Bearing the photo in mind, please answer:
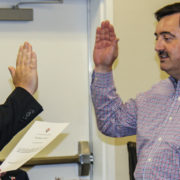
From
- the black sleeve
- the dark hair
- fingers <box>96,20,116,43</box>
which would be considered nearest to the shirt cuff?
fingers <box>96,20,116,43</box>

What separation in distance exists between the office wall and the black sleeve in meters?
→ 0.96

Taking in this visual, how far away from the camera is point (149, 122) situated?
5.21 ft

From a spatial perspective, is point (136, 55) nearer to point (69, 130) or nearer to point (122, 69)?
point (122, 69)

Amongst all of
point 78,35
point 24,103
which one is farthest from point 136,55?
point 24,103

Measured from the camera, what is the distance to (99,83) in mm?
1699

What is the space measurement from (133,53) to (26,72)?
1.01 meters

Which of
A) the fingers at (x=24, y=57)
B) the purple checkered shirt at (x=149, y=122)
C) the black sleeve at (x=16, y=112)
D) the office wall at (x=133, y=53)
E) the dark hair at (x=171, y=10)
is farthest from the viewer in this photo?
the office wall at (x=133, y=53)

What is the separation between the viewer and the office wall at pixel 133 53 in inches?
85.5

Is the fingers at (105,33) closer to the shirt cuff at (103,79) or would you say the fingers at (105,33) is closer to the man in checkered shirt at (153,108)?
the man in checkered shirt at (153,108)

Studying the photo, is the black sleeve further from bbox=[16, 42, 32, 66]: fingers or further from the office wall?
the office wall

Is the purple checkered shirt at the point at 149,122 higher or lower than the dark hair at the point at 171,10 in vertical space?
lower

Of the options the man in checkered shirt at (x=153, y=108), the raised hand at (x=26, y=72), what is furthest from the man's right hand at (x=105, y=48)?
the raised hand at (x=26, y=72)

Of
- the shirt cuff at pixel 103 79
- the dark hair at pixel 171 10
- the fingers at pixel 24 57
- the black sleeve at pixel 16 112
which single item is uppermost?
the dark hair at pixel 171 10

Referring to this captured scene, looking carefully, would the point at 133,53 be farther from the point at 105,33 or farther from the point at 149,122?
the point at 149,122
